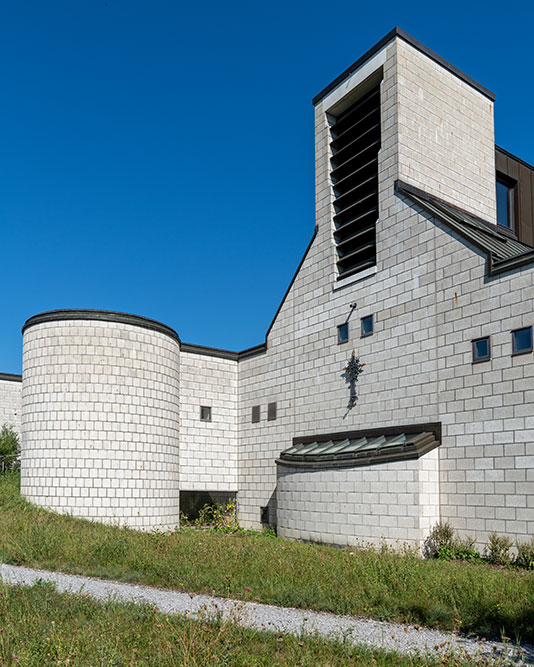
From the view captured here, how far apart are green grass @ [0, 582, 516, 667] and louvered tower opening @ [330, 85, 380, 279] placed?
50.0 feet

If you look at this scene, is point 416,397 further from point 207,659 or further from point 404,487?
point 207,659

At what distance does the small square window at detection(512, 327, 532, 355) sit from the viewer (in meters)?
16.4

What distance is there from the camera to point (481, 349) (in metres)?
17.6

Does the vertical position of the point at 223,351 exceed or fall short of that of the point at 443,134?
it falls short

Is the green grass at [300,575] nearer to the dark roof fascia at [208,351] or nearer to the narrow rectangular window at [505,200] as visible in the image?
the dark roof fascia at [208,351]

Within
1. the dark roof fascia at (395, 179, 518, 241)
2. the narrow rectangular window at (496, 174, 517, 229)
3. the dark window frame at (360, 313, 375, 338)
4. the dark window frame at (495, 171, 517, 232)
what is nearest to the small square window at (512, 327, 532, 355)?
the dark roof fascia at (395, 179, 518, 241)

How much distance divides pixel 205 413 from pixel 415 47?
15099mm

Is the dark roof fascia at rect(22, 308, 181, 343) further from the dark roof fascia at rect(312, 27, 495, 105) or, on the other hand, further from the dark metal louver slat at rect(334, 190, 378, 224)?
the dark roof fascia at rect(312, 27, 495, 105)

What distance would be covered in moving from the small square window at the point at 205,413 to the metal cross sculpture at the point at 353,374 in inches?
277

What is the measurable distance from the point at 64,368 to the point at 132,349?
228cm

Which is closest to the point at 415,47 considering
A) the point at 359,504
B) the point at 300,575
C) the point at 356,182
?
the point at 356,182

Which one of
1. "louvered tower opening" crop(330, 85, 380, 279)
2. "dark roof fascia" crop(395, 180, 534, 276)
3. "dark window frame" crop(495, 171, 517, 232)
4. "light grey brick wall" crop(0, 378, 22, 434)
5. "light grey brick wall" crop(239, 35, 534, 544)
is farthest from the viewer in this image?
"light grey brick wall" crop(0, 378, 22, 434)

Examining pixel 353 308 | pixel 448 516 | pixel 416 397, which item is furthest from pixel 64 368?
pixel 448 516

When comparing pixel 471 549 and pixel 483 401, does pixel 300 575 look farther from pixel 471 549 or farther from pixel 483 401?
pixel 483 401
